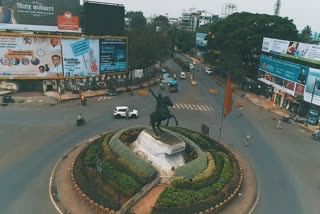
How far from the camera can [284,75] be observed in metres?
56.3

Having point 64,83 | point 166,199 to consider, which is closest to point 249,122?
point 166,199

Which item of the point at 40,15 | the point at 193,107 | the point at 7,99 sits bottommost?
the point at 193,107

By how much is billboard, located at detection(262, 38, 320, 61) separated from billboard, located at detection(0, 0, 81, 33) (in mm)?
37932

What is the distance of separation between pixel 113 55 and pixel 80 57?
735cm

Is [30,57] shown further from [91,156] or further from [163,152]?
[163,152]

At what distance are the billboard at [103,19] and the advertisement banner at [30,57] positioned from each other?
7.23 metres

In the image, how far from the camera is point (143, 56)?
69562 millimetres

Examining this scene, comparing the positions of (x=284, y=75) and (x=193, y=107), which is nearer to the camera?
(x=193, y=107)

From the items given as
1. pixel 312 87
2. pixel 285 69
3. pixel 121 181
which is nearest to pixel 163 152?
pixel 121 181

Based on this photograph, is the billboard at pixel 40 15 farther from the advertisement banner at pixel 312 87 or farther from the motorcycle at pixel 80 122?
the advertisement banner at pixel 312 87

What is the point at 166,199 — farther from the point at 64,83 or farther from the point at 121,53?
the point at 121,53

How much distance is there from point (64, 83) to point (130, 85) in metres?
14.4

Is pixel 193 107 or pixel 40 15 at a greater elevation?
pixel 40 15

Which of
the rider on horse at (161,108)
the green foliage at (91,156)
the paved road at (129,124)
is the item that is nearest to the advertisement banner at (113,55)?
the paved road at (129,124)
